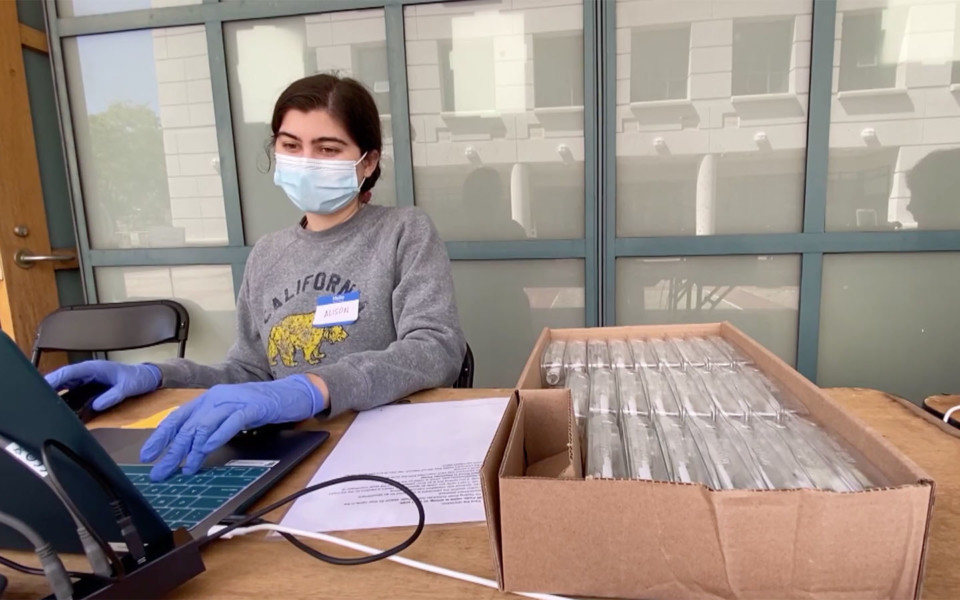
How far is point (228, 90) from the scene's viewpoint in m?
2.27

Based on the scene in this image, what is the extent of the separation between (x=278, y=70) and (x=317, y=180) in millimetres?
1300

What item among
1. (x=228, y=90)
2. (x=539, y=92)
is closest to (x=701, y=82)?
(x=539, y=92)

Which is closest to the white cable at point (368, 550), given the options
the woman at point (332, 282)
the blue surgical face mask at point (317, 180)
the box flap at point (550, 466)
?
the box flap at point (550, 466)

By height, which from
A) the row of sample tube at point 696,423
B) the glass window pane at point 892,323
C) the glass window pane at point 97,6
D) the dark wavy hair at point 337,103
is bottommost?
the glass window pane at point 892,323

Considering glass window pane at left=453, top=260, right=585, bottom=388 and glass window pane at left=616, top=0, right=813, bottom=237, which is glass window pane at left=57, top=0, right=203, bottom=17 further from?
glass window pane at left=616, top=0, right=813, bottom=237

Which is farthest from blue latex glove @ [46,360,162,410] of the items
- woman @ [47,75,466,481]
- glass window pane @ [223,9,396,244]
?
glass window pane @ [223,9,396,244]

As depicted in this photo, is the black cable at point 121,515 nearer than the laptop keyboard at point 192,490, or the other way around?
the black cable at point 121,515

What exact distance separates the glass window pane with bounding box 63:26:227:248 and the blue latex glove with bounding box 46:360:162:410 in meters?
1.54

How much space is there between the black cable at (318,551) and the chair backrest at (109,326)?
58.3 inches

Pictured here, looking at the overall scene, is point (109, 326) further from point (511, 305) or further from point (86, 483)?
point (86, 483)

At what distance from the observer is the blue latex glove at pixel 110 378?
3.13 ft

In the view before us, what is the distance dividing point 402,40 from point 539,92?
1.93ft

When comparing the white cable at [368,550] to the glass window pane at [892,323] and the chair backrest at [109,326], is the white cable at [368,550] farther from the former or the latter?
the glass window pane at [892,323]

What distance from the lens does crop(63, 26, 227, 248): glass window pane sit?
2.31 meters
